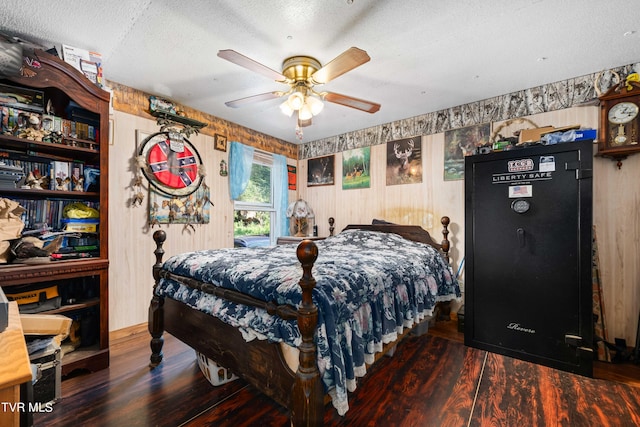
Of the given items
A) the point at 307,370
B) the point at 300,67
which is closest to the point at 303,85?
the point at 300,67

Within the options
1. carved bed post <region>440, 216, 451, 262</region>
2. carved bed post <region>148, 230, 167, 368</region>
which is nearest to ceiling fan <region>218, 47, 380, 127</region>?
carved bed post <region>148, 230, 167, 368</region>

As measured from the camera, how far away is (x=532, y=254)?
2.36 metres

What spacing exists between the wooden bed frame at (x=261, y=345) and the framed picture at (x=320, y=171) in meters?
2.80

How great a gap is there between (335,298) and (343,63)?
1496 mm

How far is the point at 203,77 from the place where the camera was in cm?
269

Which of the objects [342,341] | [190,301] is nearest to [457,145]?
[342,341]

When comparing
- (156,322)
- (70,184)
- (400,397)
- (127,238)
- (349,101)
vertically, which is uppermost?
(349,101)

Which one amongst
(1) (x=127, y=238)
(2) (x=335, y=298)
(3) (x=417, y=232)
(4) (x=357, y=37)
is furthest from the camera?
(3) (x=417, y=232)

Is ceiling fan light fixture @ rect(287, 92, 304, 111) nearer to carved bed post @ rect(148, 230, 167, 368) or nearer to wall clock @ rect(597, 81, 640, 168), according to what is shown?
carved bed post @ rect(148, 230, 167, 368)

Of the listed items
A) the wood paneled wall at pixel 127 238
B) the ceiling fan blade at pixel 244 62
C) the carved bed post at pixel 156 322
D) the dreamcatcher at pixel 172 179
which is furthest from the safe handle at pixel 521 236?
the wood paneled wall at pixel 127 238

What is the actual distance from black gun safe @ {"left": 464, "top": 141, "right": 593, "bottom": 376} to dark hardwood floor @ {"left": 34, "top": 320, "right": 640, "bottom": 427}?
22 cm

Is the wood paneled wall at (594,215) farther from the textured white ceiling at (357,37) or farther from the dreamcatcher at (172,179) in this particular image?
the dreamcatcher at (172,179)

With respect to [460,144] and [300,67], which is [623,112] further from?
[300,67]

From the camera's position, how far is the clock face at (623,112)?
2389 millimetres
